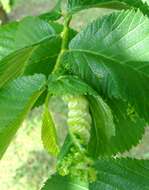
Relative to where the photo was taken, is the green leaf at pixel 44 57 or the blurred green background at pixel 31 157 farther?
the blurred green background at pixel 31 157

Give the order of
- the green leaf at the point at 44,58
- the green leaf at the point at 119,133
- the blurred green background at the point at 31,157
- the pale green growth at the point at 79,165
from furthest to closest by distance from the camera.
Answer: the blurred green background at the point at 31,157 → the green leaf at the point at 44,58 → the green leaf at the point at 119,133 → the pale green growth at the point at 79,165

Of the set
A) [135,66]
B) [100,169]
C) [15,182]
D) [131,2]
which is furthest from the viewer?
[15,182]

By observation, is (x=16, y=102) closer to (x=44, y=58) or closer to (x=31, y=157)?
(x=44, y=58)

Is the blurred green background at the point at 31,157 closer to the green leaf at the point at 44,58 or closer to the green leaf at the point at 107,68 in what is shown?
the green leaf at the point at 44,58

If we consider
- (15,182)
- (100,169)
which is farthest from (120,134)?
(15,182)

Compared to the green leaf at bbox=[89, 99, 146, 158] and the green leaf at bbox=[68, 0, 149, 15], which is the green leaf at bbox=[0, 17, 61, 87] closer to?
the green leaf at bbox=[68, 0, 149, 15]

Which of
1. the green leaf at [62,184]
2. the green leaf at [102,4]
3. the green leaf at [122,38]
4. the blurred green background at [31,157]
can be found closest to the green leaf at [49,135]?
the green leaf at [62,184]

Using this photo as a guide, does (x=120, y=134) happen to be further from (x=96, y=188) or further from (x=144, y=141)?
(x=144, y=141)

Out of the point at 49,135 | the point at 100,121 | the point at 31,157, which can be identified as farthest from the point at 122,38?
the point at 31,157
